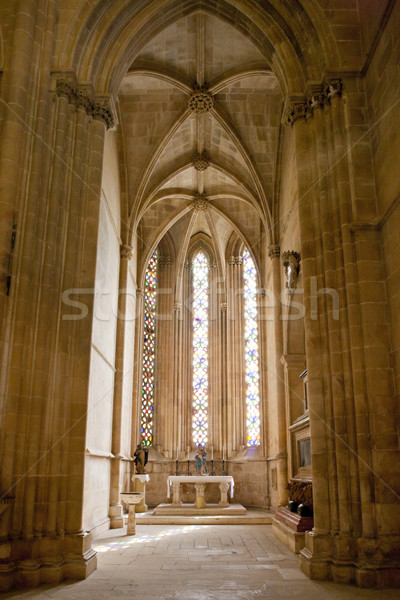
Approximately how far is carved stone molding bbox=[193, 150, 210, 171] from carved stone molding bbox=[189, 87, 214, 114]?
2.07 meters

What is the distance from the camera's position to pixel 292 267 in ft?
40.0

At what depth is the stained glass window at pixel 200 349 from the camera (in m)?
19.3

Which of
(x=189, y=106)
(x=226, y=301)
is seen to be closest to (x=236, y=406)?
(x=226, y=301)

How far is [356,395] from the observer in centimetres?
710

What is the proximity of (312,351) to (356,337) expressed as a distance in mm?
700

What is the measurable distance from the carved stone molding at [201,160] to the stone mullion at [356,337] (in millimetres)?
8058

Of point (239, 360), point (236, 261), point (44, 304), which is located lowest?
point (44, 304)

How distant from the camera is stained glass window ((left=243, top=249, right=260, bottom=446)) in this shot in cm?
1833

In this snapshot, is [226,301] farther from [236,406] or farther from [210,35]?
[210,35]

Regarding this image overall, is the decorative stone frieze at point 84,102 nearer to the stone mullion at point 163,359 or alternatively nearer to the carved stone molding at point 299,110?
the carved stone molding at point 299,110

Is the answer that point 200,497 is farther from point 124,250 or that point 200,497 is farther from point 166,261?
point 166,261

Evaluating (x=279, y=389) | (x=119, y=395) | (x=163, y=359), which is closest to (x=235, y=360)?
(x=163, y=359)

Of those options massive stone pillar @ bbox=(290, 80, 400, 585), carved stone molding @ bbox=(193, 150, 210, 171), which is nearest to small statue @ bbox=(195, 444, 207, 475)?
carved stone molding @ bbox=(193, 150, 210, 171)

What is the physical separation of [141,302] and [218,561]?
10704 millimetres
